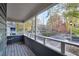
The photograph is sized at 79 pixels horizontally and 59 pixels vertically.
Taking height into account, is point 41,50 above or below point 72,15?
below

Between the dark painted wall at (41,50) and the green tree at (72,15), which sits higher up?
the green tree at (72,15)

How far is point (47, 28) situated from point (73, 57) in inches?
24.5

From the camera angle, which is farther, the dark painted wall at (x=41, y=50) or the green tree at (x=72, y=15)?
the dark painted wall at (x=41, y=50)

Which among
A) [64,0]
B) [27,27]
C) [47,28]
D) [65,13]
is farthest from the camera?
[27,27]

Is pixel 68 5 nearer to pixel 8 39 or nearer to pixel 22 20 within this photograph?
pixel 22 20

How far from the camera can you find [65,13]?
6.57 feet

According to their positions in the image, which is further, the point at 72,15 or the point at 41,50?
the point at 41,50

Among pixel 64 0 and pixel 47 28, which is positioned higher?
pixel 64 0

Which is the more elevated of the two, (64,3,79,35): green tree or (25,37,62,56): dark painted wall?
(64,3,79,35): green tree

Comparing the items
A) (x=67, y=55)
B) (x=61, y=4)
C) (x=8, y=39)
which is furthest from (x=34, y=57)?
(x=61, y=4)

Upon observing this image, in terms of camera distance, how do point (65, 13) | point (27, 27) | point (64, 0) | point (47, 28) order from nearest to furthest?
point (64, 0) < point (65, 13) < point (47, 28) < point (27, 27)

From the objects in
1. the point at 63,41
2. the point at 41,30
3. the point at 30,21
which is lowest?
the point at 63,41

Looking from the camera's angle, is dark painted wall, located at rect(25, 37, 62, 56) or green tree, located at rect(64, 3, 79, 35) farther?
dark painted wall, located at rect(25, 37, 62, 56)

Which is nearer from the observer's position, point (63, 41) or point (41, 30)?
point (63, 41)
